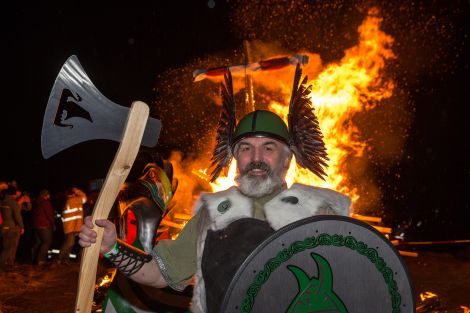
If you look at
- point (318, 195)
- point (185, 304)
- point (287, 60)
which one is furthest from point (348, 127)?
point (318, 195)

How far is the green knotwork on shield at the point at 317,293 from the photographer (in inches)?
89.1

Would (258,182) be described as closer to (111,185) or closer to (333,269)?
(333,269)

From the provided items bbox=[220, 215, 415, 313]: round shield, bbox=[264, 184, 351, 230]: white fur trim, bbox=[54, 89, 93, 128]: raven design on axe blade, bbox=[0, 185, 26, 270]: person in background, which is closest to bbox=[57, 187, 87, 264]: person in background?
bbox=[0, 185, 26, 270]: person in background

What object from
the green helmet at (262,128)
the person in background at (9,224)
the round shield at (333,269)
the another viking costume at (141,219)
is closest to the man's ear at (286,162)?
the green helmet at (262,128)

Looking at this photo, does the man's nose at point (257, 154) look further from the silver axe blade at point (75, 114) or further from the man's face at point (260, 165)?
the silver axe blade at point (75, 114)

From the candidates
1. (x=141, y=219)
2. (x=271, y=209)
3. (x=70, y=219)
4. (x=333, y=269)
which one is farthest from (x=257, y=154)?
(x=70, y=219)

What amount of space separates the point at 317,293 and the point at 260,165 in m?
0.93

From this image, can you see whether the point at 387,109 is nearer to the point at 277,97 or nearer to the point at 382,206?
the point at 382,206

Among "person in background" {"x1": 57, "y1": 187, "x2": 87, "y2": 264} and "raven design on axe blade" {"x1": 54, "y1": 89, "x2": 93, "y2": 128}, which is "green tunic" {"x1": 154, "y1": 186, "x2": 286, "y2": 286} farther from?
"person in background" {"x1": 57, "y1": 187, "x2": 87, "y2": 264}

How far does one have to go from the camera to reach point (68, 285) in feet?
30.8

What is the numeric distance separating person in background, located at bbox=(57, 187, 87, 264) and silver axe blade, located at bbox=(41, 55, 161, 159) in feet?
32.5

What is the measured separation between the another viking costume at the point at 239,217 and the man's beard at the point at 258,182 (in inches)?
1.7

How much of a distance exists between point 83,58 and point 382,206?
63.8ft

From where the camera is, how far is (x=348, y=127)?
11562 mm
